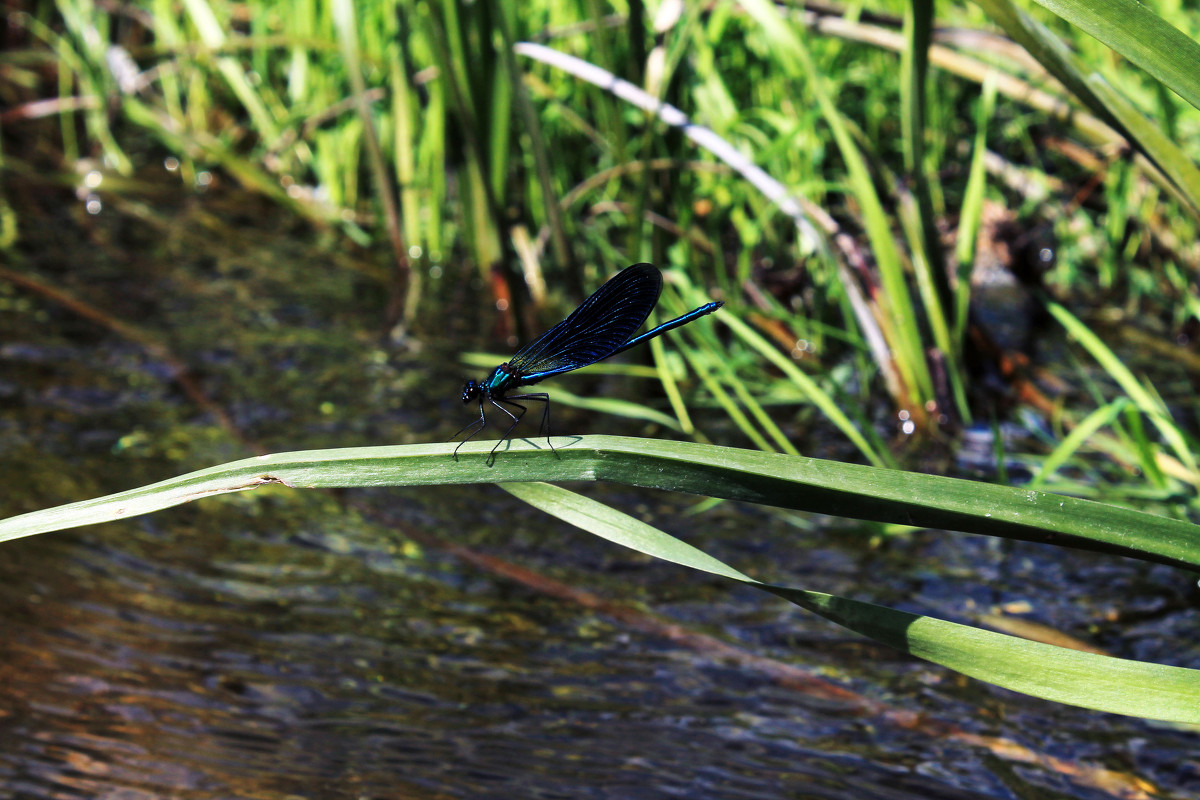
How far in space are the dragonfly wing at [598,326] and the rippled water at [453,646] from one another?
1.98 ft

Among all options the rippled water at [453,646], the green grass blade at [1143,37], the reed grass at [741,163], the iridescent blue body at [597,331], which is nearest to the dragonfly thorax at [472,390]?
the iridescent blue body at [597,331]

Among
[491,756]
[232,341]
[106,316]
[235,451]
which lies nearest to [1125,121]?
[491,756]

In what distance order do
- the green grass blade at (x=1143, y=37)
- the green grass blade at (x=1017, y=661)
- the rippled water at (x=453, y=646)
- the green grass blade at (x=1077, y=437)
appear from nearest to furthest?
the green grass blade at (x=1017, y=661)
the green grass blade at (x=1143, y=37)
the rippled water at (x=453, y=646)
the green grass blade at (x=1077, y=437)

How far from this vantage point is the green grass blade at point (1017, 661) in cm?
104

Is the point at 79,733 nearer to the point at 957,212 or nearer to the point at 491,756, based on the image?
the point at 491,756

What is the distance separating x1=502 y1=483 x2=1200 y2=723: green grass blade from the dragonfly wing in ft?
1.95

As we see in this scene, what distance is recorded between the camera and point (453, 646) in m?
1.97

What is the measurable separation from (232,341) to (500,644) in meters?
1.85

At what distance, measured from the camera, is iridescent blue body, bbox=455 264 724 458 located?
1611 mm

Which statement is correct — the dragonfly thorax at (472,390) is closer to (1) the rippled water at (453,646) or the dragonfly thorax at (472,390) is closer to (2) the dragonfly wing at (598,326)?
(2) the dragonfly wing at (598,326)

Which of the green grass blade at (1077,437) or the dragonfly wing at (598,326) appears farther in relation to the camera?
the green grass blade at (1077,437)

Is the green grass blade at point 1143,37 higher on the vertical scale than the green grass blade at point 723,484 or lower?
higher

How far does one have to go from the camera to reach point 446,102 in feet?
11.6

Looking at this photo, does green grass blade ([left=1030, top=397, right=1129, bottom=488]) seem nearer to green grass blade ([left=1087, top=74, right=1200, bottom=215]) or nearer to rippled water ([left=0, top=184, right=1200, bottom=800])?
rippled water ([left=0, top=184, right=1200, bottom=800])
